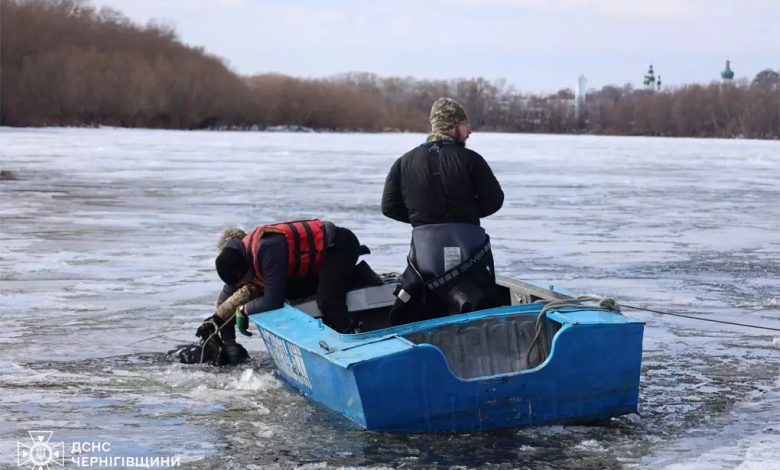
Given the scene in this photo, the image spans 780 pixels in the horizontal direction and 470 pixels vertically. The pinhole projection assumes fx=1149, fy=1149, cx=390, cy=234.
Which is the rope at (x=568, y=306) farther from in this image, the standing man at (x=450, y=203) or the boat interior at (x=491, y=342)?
the standing man at (x=450, y=203)

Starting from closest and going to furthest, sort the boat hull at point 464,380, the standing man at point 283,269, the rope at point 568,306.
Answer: the boat hull at point 464,380 → the rope at point 568,306 → the standing man at point 283,269

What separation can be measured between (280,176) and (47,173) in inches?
180

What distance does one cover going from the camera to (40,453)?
4430 mm

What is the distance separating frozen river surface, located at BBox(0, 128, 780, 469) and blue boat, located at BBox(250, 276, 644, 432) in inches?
4.2

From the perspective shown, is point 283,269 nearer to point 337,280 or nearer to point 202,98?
point 337,280

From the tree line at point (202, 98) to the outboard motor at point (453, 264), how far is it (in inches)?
2696

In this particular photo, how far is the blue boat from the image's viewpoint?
454cm

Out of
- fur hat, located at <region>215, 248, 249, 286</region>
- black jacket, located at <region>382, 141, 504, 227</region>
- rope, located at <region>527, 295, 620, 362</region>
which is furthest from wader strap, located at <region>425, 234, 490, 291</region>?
fur hat, located at <region>215, 248, 249, 286</region>

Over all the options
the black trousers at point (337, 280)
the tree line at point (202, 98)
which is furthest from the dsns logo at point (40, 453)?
the tree line at point (202, 98)

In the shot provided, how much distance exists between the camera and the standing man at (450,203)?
525 centimetres

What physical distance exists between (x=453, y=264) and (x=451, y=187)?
1.17 feet

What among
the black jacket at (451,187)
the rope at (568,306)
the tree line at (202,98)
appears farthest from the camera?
the tree line at (202,98)

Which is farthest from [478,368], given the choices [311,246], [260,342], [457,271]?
[260,342]

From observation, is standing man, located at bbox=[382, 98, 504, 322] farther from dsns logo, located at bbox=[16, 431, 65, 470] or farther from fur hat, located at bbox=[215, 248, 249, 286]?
→ dsns logo, located at bbox=[16, 431, 65, 470]
